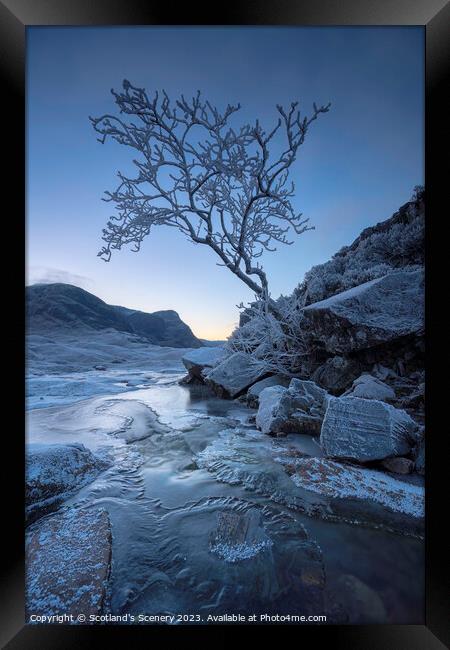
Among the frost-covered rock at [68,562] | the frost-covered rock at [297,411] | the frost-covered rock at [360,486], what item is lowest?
the frost-covered rock at [68,562]

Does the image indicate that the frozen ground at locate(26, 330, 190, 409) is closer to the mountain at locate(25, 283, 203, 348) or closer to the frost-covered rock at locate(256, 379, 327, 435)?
the mountain at locate(25, 283, 203, 348)

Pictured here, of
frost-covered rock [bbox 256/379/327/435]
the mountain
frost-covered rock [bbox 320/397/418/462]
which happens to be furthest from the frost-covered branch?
frost-covered rock [bbox 320/397/418/462]

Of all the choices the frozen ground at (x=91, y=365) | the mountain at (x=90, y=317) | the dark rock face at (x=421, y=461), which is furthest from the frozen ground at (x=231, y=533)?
the mountain at (x=90, y=317)

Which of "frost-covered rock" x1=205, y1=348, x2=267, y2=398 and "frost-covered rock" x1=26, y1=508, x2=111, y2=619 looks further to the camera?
"frost-covered rock" x1=205, y1=348, x2=267, y2=398

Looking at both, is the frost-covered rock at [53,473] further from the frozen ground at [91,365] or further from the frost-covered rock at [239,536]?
the frost-covered rock at [239,536]

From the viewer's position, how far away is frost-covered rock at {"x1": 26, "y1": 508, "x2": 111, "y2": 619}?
1218 mm

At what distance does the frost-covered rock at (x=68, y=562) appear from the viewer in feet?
4.00

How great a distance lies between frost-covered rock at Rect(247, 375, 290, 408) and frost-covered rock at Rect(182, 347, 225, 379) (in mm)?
1288

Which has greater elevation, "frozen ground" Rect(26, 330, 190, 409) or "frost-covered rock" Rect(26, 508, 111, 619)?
"frozen ground" Rect(26, 330, 190, 409)

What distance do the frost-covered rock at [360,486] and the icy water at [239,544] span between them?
0.30 ft

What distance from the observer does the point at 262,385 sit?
356 centimetres
